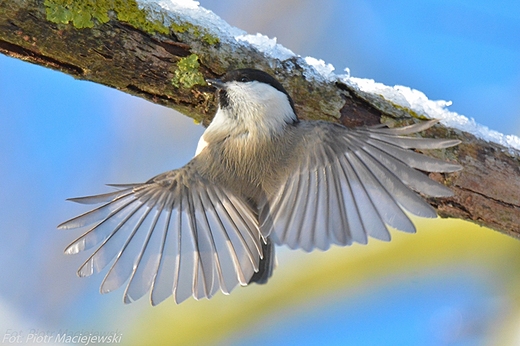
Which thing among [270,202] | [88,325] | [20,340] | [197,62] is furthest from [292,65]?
[20,340]

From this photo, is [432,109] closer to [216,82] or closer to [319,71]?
[319,71]

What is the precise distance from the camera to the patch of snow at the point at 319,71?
68.7 inches

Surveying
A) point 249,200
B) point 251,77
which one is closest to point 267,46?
point 251,77

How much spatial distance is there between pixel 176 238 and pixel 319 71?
0.76 m

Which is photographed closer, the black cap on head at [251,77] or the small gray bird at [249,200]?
the small gray bird at [249,200]

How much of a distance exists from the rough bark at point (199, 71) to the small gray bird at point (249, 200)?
9 cm

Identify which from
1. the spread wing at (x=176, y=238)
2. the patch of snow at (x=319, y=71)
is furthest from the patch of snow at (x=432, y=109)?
the spread wing at (x=176, y=238)

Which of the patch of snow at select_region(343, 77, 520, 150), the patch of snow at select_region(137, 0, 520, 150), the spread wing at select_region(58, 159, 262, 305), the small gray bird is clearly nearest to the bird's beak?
the small gray bird

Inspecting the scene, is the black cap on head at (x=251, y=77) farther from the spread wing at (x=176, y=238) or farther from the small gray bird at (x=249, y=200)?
the spread wing at (x=176, y=238)

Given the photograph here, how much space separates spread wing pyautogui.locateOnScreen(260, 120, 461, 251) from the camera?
58.8 inches

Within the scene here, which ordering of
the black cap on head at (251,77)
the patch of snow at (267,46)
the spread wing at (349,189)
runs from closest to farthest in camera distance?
Result: the spread wing at (349,189) < the black cap on head at (251,77) < the patch of snow at (267,46)

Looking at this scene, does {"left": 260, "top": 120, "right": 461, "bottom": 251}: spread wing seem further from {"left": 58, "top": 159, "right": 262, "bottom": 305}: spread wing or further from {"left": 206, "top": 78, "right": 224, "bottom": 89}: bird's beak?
{"left": 206, "top": 78, "right": 224, "bottom": 89}: bird's beak

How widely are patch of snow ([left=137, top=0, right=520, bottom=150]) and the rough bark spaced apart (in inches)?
1.1

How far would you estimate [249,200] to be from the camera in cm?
181
